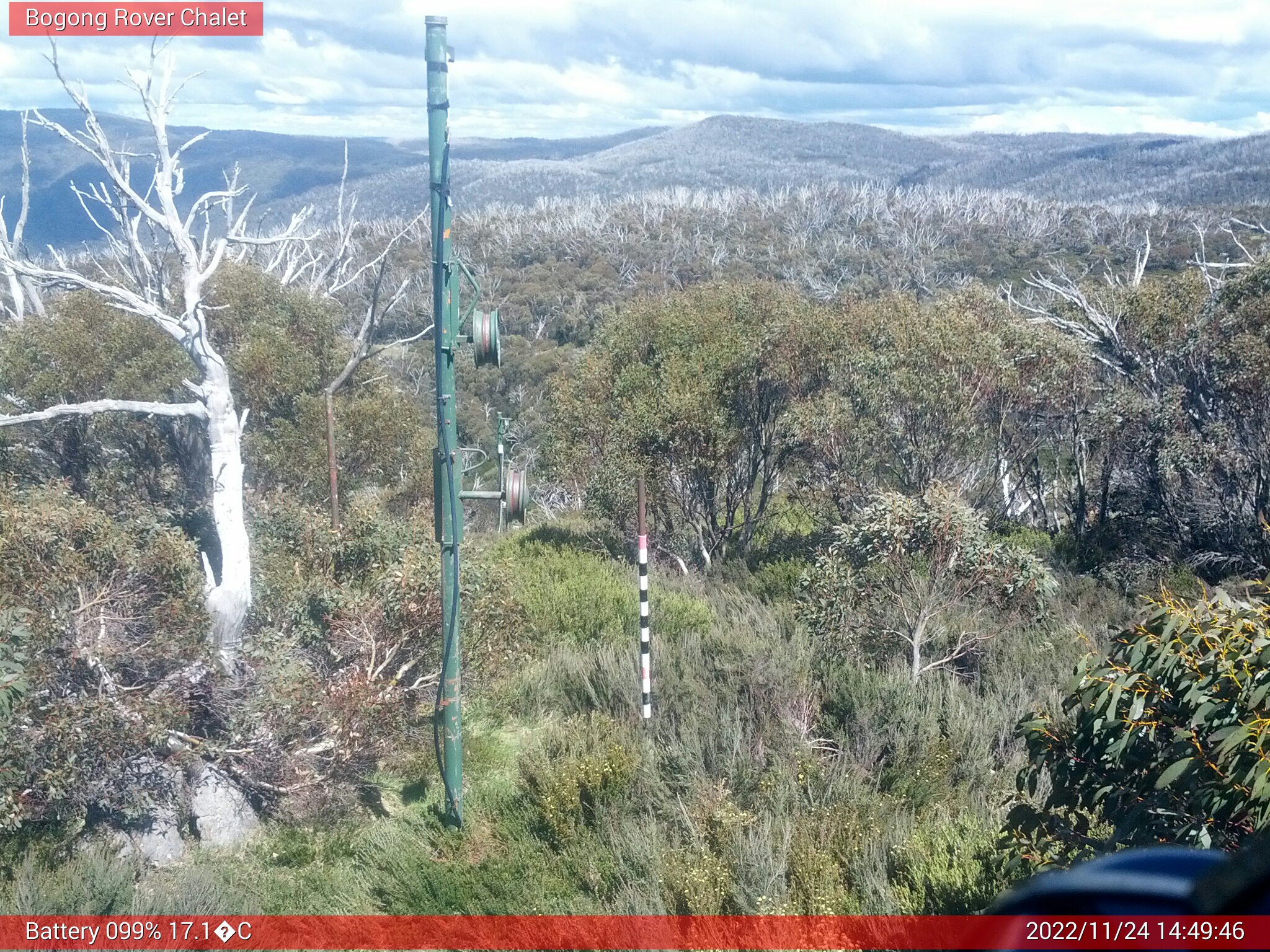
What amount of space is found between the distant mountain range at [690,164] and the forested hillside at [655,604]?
25.5 m

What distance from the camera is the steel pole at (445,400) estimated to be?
5352mm

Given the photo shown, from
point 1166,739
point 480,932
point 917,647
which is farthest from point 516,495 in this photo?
point 917,647

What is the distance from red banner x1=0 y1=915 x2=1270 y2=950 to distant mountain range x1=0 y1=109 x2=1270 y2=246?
32.1m

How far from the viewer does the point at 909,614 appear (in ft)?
27.7

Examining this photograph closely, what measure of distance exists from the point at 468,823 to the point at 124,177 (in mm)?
6281

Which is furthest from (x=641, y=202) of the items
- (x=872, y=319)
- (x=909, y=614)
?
(x=909, y=614)

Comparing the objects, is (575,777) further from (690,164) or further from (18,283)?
(690,164)

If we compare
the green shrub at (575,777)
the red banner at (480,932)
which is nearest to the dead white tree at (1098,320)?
the green shrub at (575,777)

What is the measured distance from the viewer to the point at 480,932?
4797 millimetres

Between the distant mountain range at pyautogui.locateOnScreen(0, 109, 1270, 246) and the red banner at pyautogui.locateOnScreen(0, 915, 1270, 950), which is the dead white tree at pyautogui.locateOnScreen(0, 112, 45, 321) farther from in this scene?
the distant mountain range at pyautogui.locateOnScreen(0, 109, 1270, 246)

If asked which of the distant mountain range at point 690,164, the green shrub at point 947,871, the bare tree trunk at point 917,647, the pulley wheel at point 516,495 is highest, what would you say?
the distant mountain range at point 690,164

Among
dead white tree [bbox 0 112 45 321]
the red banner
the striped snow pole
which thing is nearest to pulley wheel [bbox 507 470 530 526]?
the striped snow pole

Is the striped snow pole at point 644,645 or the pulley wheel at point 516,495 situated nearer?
the pulley wheel at point 516,495

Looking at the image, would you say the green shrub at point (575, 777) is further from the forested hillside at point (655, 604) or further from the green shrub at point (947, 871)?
the green shrub at point (947, 871)
